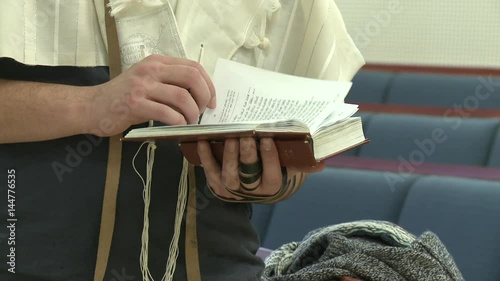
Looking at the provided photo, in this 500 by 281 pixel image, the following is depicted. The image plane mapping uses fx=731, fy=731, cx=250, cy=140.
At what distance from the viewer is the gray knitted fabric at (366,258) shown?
1063mm

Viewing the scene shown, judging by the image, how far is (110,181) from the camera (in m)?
0.80

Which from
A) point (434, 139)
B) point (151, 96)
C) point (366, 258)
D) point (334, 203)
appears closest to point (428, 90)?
point (434, 139)

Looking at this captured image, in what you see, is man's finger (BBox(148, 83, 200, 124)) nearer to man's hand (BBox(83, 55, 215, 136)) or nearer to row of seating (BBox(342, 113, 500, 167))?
man's hand (BBox(83, 55, 215, 136))

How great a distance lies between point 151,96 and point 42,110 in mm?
118

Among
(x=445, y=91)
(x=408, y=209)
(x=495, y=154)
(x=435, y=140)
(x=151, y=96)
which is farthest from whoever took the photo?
(x=445, y=91)

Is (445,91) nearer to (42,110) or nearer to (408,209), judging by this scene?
(408,209)

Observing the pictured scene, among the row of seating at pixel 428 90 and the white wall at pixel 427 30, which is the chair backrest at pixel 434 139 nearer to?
the row of seating at pixel 428 90

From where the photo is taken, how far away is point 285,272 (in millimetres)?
1229

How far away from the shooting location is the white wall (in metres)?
2.56

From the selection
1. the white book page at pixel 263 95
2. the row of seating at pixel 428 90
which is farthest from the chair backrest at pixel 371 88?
the white book page at pixel 263 95

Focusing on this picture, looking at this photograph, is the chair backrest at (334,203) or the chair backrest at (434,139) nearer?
the chair backrest at (334,203)

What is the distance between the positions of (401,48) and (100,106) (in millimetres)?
2183

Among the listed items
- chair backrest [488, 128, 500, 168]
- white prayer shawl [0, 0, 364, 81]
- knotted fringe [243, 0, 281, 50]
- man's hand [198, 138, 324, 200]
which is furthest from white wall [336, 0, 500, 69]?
man's hand [198, 138, 324, 200]

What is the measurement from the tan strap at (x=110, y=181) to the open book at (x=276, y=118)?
86mm
